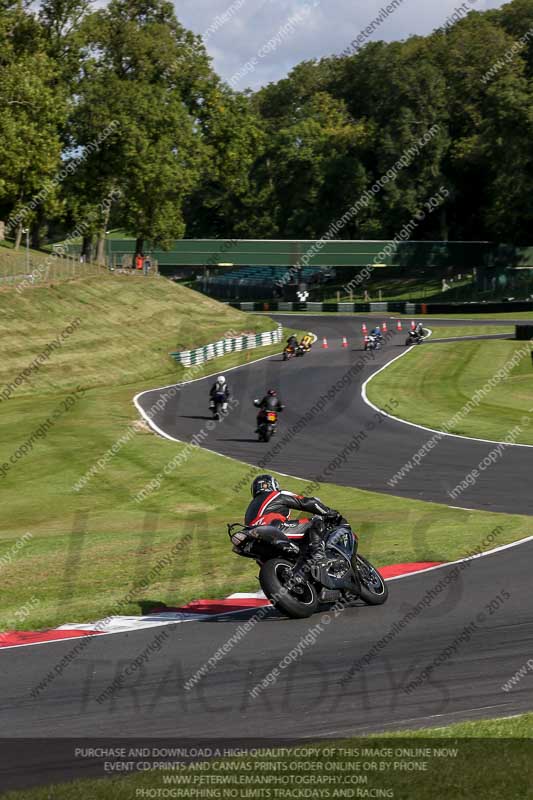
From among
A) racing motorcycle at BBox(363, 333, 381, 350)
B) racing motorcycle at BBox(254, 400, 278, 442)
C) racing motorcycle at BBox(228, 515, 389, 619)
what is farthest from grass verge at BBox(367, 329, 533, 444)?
racing motorcycle at BBox(228, 515, 389, 619)

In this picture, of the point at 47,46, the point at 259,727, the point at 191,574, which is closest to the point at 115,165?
the point at 47,46

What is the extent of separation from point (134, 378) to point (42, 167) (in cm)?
1944

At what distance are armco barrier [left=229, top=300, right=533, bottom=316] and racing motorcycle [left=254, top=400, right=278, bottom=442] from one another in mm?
47592

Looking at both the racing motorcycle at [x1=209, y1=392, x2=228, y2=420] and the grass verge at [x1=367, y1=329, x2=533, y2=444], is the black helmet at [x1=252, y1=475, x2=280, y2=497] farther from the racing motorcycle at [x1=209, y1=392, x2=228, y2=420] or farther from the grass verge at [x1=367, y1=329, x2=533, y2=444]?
the racing motorcycle at [x1=209, y1=392, x2=228, y2=420]

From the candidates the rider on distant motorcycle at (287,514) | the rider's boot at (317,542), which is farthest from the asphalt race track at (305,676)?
the rider on distant motorcycle at (287,514)

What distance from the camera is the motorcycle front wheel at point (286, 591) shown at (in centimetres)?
1126

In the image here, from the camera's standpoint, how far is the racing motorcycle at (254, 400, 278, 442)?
2991cm

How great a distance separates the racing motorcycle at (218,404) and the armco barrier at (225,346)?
1837cm

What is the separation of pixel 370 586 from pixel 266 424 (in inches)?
707

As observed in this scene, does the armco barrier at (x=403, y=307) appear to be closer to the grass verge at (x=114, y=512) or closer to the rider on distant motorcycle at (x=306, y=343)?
the rider on distant motorcycle at (x=306, y=343)

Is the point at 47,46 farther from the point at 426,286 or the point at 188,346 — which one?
the point at 426,286

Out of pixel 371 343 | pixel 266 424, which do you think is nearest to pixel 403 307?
pixel 371 343

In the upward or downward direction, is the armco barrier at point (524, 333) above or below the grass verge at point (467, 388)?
above

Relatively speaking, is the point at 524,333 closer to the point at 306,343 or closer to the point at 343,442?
the point at 306,343
